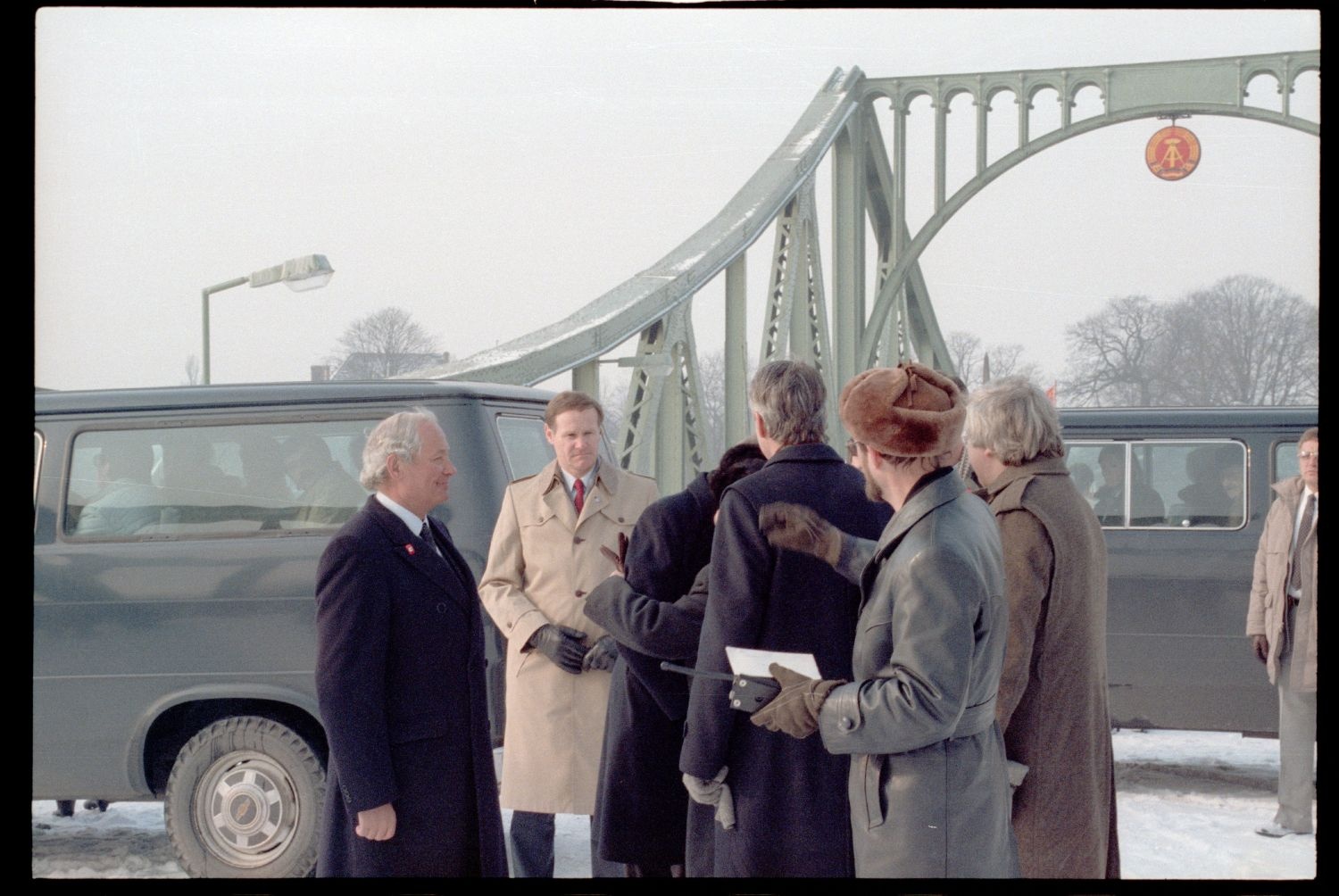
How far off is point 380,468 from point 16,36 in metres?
1.79

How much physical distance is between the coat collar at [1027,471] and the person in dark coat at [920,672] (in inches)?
25.7

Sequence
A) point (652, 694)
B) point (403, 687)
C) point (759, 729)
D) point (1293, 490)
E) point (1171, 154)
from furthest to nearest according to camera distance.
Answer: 1. point (1171, 154)
2. point (1293, 490)
3. point (652, 694)
4. point (403, 687)
5. point (759, 729)

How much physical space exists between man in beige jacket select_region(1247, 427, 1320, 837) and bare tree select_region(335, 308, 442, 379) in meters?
3.10

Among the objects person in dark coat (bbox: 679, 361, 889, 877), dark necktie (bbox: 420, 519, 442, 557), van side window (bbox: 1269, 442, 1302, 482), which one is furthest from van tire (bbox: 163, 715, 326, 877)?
van side window (bbox: 1269, 442, 1302, 482)

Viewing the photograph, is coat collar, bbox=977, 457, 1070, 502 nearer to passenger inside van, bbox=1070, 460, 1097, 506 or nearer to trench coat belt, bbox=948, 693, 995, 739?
trench coat belt, bbox=948, 693, 995, 739

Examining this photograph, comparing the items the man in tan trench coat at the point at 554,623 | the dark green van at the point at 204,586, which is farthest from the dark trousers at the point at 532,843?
the dark green van at the point at 204,586

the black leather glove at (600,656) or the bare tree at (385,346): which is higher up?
the bare tree at (385,346)

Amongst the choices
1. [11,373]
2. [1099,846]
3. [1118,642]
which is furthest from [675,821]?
[1118,642]

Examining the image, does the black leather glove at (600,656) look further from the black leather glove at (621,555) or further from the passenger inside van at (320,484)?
the passenger inside van at (320,484)

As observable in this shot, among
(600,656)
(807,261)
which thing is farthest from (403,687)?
(807,261)

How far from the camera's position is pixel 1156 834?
508 cm

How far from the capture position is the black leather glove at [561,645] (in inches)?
159

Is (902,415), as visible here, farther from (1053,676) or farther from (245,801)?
(245,801)

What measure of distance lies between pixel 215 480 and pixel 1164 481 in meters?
3.80
